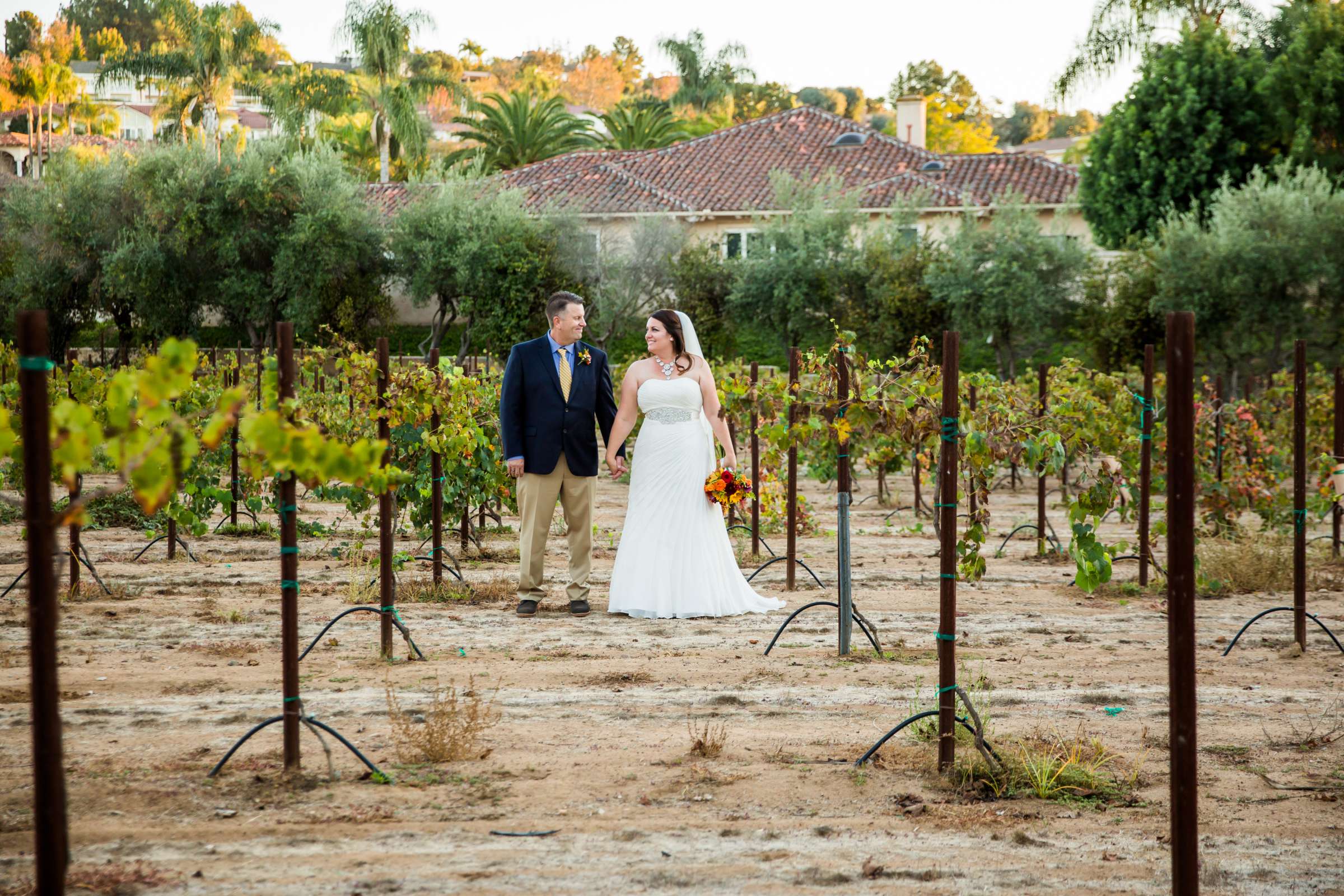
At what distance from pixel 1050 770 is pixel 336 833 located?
86.3 inches

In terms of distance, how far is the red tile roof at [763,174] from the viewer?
28.7m

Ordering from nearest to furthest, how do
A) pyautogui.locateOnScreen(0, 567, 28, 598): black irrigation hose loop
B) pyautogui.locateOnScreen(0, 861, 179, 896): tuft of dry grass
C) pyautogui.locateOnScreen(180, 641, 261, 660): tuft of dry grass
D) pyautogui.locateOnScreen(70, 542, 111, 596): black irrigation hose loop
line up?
pyautogui.locateOnScreen(0, 861, 179, 896): tuft of dry grass, pyautogui.locateOnScreen(180, 641, 261, 660): tuft of dry grass, pyautogui.locateOnScreen(0, 567, 28, 598): black irrigation hose loop, pyautogui.locateOnScreen(70, 542, 111, 596): black irrigation hose loop

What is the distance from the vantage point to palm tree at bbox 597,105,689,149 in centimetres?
4012

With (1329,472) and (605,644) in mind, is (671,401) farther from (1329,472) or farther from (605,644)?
(1329,472)

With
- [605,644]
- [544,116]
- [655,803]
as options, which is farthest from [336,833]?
[544,116]

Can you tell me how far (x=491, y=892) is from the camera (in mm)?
3133

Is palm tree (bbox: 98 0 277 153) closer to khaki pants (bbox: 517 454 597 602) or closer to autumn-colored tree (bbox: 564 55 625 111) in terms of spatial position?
autumn-colored tree (bbox: 564 55 625 111)

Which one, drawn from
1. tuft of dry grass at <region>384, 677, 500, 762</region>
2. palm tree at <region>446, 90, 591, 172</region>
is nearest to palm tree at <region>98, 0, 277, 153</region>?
palm tree at <region>446, 90, 591, 172</region>

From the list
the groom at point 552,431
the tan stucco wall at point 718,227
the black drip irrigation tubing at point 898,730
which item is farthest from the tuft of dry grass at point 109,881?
the tan stucco wall at point 718,227

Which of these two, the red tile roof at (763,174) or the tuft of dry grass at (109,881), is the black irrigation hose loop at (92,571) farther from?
the red tile roof at (763,174)

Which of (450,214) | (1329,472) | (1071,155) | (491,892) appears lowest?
(491,892)

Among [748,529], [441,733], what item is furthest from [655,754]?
[748,529]

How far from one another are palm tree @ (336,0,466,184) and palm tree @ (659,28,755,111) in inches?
464

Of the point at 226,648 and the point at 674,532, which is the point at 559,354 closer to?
the point at 674,532
